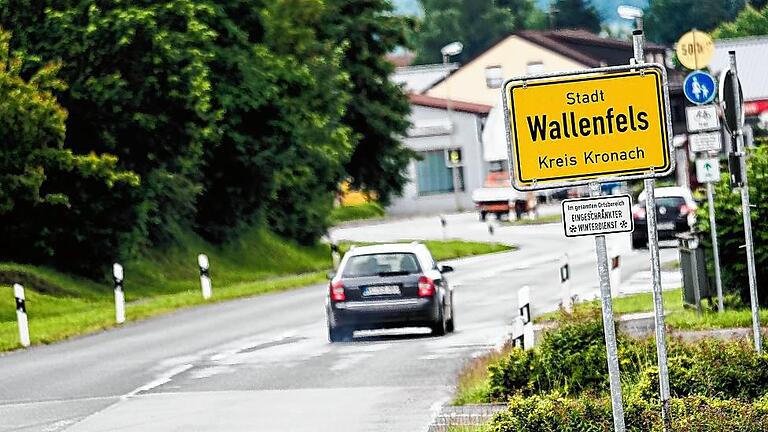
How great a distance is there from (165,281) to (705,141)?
23.6 metres

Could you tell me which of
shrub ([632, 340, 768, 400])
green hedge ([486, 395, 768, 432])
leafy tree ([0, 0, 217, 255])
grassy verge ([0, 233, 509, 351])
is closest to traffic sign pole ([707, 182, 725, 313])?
shrub ([632, 340, 768, 400])

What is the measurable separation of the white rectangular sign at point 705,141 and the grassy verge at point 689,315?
6.56 feet

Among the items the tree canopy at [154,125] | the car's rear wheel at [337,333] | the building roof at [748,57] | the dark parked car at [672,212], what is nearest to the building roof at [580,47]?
the building roof at [748,57]

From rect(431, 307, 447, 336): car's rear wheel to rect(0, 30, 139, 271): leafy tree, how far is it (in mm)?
12925

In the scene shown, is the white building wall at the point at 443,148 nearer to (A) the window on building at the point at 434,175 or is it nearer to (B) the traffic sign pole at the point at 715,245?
(A) the window on building at the point at 434,175

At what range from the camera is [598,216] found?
1023cm

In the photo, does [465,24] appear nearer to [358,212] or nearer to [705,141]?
[358,212]

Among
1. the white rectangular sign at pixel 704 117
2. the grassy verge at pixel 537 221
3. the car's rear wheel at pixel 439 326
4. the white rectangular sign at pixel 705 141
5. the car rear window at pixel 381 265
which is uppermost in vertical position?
the white rectangular sign at pixel 704 117

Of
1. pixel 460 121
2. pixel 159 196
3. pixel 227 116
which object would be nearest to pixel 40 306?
pixel 159 196

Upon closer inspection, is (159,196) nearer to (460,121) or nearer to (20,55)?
(20,55)

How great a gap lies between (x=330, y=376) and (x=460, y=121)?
93.0 metres

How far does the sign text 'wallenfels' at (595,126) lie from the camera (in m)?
10.5

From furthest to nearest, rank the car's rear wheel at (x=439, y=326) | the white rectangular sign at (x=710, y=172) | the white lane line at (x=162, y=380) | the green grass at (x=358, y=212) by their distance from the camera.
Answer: the green grass at (x=358, y=212) < the car's rear wheel at (x=439, y=326) < the white rectangular sign at (x=710, y=172) < the white lane line at (x=162, y=380)

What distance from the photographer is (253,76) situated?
50719 millimetres
